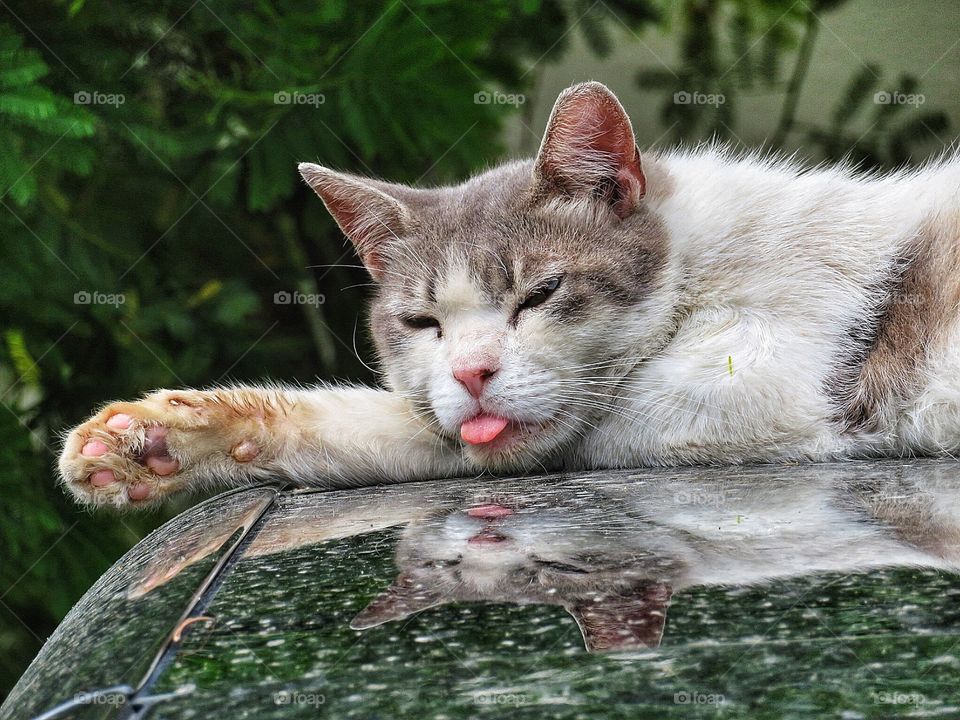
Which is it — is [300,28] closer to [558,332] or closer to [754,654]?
[558,332]

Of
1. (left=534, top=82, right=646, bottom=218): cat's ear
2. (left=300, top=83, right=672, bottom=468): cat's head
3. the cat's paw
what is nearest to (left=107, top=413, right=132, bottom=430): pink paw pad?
the cat's paw

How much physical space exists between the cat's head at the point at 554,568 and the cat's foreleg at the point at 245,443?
0.82 metres

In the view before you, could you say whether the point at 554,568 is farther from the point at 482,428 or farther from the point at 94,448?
the point at 94,448

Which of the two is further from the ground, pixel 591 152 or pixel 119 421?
pixel 591 152

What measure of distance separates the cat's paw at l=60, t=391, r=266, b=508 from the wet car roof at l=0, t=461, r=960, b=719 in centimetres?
55

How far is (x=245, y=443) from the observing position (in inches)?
94.9

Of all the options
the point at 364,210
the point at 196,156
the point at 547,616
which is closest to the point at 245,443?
the point at 364,210

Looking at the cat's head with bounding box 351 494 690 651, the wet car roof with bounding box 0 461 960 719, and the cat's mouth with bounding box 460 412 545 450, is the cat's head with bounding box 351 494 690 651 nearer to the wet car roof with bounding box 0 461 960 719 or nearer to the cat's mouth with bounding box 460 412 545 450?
the wet car roof with bounding box 0 461 960 719

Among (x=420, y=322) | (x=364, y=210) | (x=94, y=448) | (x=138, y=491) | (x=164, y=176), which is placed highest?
(x=164, y=176)

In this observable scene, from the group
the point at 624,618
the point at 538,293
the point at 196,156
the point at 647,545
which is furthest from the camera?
the point at 196,156

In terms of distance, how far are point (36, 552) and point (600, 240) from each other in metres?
2.36

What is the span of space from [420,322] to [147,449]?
2.41ft

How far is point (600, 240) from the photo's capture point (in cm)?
247

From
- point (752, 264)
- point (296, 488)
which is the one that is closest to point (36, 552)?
point (296, 488)
